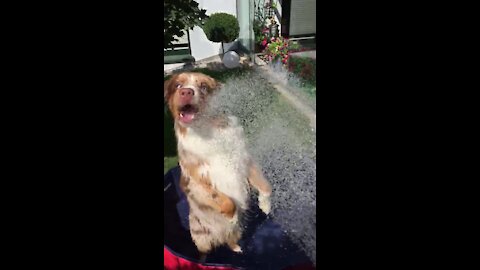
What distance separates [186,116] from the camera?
2742 millimetres

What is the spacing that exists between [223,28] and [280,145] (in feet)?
12.1

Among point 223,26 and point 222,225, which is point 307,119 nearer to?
point 222,225

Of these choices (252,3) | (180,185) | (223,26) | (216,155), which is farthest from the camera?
(252,3)

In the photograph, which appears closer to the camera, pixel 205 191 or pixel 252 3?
pixel 205 191

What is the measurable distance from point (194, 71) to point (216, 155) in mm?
858

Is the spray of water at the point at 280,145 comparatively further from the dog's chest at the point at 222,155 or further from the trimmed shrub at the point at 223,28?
the trimmed shrub at the point at 223,28

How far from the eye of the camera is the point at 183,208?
2.99 metres

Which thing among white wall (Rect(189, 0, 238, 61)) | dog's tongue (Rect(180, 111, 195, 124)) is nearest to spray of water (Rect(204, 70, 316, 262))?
dog's tongue (Rect(180, 111, 195, 124))

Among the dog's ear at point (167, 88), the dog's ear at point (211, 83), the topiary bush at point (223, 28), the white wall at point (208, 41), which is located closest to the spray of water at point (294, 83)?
the dog's ear at point (211, 83)

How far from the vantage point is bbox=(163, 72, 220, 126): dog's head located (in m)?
2.68

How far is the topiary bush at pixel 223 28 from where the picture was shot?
5648 mm

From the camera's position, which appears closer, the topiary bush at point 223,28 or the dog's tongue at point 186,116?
the dog's tongue at point 186,116

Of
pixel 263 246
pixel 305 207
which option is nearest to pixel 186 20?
pixel 305 207

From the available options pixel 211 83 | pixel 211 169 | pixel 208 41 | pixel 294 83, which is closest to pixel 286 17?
pixel 208 41
